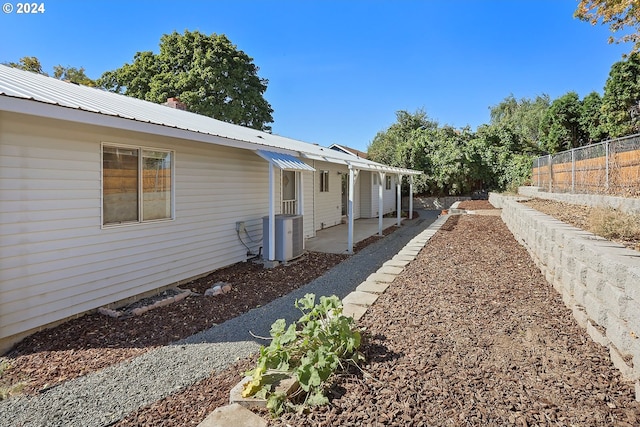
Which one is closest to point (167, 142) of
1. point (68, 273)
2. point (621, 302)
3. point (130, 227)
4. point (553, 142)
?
point (130, 227)

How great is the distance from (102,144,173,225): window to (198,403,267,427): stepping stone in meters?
3.85

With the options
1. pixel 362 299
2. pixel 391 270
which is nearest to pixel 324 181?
pixel 391 270

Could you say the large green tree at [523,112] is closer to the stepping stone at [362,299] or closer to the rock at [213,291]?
the rock at [213,291]

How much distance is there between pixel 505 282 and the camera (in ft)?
14.4

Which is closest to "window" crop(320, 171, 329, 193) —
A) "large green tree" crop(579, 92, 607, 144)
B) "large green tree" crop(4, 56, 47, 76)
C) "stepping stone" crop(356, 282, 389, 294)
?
"stepping stone" crop(356, 282, 389, 294)

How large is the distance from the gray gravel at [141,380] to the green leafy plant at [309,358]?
1.25 metres

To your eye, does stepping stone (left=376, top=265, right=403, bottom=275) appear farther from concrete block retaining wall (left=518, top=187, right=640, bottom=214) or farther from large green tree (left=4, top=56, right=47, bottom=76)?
→ large green tree (left=4, top=56, right=47, bottom=76)

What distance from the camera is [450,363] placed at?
2.46m

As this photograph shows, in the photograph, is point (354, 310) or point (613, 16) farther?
point (613, 16)

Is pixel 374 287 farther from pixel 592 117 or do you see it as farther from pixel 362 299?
pixel 592 117

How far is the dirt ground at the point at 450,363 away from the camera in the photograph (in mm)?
1954

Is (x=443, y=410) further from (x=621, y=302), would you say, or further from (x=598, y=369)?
(x=621, y=302)

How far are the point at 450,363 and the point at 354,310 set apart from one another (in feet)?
4.03

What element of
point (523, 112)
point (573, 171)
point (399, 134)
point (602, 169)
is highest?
point (523, 112)
